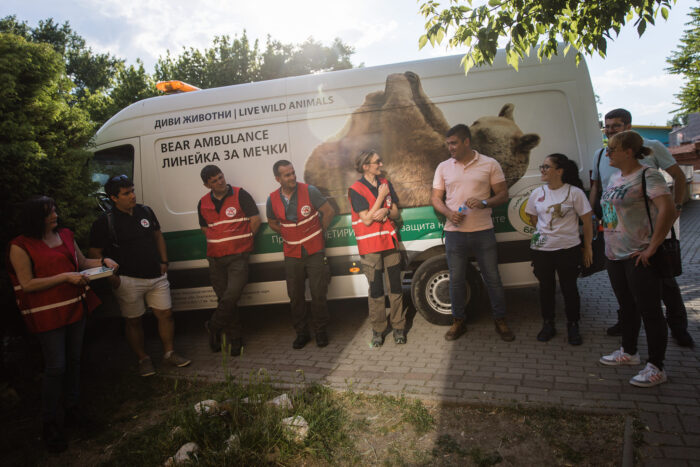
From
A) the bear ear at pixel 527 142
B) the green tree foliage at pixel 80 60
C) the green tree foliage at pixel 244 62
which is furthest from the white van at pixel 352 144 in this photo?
the green tree foliage at pixel 80 60

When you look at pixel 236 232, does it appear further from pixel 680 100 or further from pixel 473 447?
pixel 680 100

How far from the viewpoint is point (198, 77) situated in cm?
2575

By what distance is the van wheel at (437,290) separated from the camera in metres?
4.75

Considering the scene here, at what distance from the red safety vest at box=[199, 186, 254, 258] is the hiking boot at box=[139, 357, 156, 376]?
120 centimetres

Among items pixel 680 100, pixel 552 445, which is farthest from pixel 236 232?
pixel 680 100

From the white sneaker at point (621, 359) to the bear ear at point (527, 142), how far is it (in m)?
2.07

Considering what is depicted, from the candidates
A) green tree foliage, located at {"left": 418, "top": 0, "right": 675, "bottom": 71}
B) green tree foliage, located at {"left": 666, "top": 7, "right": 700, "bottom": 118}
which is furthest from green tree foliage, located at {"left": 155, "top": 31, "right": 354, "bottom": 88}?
green tree foliage, located at {"left": 418, "top": 0, "right": 675, "bottom": 71}

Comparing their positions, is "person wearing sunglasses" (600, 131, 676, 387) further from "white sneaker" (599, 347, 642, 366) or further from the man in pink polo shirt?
the man in pink polo shirt

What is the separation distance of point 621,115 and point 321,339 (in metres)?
3.51

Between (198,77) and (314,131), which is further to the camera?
(198,77)

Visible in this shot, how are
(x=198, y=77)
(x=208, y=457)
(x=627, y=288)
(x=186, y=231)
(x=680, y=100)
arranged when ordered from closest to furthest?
1. (x=208, y=457)
2. (x=627, y=288)
3. (x=186, y=231)
4. (x=680, y=100)
5. (x=198, y=77)

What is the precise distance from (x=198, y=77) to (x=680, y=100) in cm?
2289

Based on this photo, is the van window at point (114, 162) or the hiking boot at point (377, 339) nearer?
the hiking boot at point (377, 339)

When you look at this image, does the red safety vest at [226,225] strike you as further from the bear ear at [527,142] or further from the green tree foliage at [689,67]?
the green tree foliage at [689,67]
